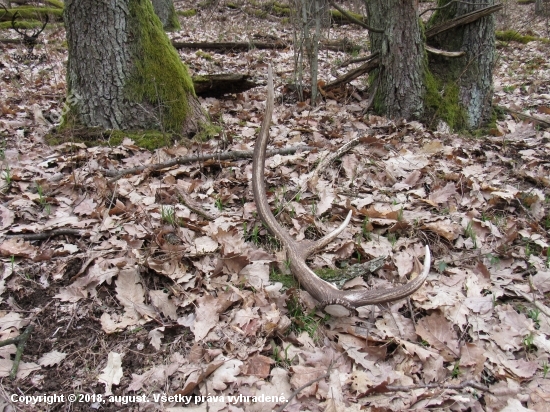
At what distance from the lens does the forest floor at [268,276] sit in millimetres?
2150

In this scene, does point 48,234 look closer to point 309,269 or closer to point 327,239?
point 309,269

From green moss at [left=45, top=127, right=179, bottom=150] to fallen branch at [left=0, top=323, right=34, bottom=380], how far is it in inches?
90.7

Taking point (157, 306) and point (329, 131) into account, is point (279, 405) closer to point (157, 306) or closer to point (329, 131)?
point (157, 306)

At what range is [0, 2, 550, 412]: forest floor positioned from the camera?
2.15m

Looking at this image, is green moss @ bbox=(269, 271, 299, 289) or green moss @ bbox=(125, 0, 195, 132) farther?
green moss @ bbox=(125, 0, 195, 132)

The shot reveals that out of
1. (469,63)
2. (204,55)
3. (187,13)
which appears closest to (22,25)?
(204,55)

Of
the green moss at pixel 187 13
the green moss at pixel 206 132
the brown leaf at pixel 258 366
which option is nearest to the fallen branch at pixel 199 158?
the green moss at pixel 206 132

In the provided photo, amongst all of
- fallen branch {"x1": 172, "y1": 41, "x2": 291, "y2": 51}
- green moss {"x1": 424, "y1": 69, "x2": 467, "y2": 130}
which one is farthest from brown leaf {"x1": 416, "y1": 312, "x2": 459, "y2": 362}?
fallen branch {"x1": 172, "y1": 41, "x2": 291, "y2": 51}

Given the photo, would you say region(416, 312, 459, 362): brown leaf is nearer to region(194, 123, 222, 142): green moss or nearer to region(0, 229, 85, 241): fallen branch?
region(0, 229, 85, 241): fallen branch

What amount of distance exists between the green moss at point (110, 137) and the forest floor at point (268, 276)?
15 centimetres

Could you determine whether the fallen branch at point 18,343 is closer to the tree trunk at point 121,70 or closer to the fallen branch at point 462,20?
the tree trunk at point 121,70

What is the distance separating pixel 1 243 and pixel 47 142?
183cm

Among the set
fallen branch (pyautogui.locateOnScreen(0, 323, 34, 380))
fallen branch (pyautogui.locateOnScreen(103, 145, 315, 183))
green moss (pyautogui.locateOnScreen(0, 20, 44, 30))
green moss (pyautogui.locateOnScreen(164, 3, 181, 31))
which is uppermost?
green moss (pyautogui.locateOnScreen(164, 3, 181, 31))

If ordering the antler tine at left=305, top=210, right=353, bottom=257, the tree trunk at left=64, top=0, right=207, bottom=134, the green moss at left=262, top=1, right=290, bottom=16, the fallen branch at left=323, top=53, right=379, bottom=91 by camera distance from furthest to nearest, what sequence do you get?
1. the green moss at left=262, top=1, right=290, bottom=16
2. the fallen branch at left=323, top=53, right=379, bottom=91
3. the tree trunk at left=64, top=0, right=207, bottom=134
4. the antler tine at left=305, top=210, right=353, bottom=257
